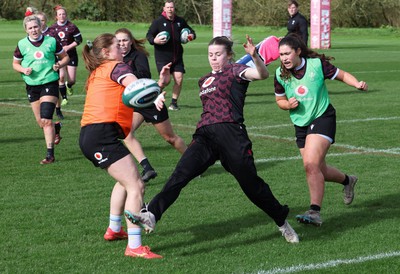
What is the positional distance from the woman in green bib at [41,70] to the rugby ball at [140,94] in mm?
5340

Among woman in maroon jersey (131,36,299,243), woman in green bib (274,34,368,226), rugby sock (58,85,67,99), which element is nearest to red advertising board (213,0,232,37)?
rugby sock (58,85,67,99)

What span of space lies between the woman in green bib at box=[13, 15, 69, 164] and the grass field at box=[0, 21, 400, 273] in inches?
21.1

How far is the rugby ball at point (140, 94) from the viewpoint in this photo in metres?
6.60

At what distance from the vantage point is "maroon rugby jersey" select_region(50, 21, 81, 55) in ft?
61.4

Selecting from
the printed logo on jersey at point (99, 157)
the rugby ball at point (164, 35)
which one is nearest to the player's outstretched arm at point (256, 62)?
the printed logo on jersey at point (99, 157)

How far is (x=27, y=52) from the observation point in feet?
40.6

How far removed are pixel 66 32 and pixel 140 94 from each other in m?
12.5

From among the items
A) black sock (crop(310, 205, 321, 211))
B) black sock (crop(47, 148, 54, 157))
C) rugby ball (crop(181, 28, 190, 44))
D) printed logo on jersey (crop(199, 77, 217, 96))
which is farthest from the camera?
rugby ball (crop(181, 28, 190, 44))

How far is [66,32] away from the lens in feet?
61.5

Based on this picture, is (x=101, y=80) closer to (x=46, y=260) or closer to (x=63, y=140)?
(x=46, y=260)

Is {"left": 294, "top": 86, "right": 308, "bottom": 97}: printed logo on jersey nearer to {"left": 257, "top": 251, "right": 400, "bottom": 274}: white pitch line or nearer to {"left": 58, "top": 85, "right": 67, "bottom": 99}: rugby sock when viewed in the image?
{"left": 257, "top": 251, "right": 400, "bottom": 274}: white pitch line

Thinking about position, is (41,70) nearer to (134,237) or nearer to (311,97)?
(311,97)

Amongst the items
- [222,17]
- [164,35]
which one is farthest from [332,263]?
[222,17]

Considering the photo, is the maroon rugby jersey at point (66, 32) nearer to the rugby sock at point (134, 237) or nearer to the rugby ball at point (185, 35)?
the rugby ball at point (185, 35)
